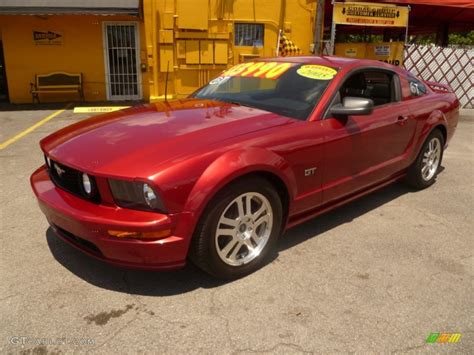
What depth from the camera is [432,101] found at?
504cm

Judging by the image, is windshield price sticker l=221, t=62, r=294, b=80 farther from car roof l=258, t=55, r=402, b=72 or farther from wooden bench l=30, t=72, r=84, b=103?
wooden bench l=30, t=72, r=84, b=103

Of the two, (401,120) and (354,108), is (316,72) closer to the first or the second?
(354,108)

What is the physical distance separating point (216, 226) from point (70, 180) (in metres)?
1.03

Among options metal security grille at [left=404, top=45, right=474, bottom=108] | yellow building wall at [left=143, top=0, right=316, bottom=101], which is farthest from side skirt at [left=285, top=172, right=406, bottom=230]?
metal security grille at [left=404, top=45, right=474, bottom=108]

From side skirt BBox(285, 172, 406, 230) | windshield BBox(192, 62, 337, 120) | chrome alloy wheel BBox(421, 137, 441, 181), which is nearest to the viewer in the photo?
side skirt BBox(285, 172, 406, 230)

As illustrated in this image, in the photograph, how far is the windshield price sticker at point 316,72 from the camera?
392cm

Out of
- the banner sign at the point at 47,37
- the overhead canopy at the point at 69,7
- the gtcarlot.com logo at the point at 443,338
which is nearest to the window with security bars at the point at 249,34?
the overhead canopy at the point at 69,7

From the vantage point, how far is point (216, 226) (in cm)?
293

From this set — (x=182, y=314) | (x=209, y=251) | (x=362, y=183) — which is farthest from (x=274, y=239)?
(x=362, y=183)

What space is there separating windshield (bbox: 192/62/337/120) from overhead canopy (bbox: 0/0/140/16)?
8.32m

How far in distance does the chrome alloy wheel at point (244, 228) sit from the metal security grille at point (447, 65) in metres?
11.4

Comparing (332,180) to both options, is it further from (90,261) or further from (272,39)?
(272,39)

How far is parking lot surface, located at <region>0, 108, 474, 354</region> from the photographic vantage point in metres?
2.58

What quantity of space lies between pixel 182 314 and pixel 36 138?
6.14 meters
